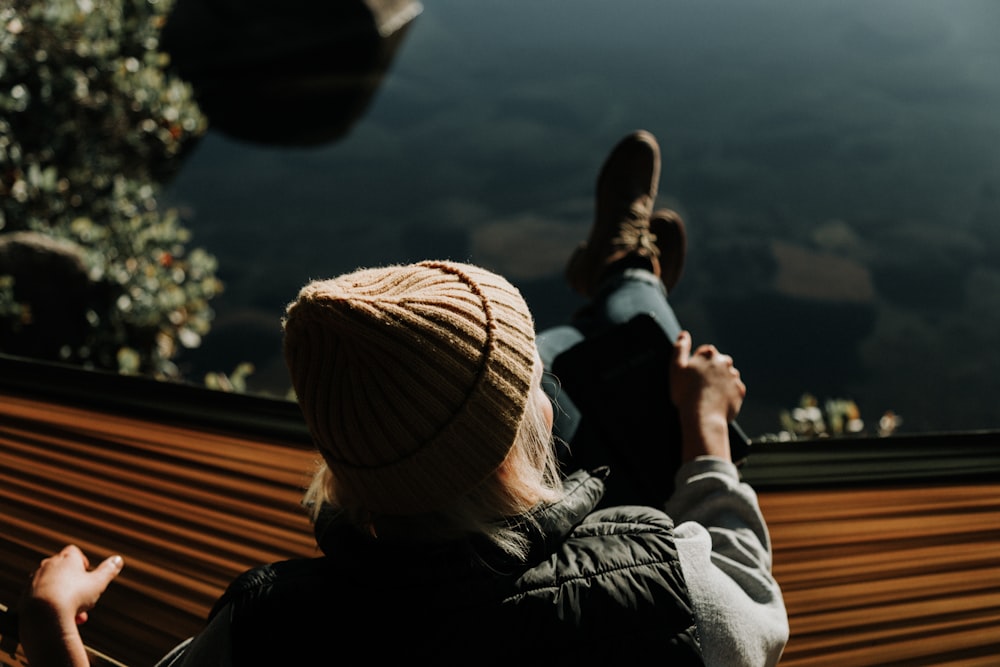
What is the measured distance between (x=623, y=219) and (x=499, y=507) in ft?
3.71

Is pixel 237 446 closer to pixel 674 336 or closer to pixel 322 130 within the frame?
pixel 674 336

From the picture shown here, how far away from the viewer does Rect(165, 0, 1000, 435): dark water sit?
2561mm

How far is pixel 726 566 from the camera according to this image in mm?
744

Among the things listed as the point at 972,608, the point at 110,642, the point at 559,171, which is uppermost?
the point at 110,642

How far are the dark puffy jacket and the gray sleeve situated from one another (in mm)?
28

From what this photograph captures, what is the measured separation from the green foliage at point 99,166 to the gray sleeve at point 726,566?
5.09 feet

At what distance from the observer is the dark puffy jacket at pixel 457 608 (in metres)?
0.61

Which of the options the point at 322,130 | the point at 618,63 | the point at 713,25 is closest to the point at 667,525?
the point at 322,130

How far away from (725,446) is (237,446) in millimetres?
767

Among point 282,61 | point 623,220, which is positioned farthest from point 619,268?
point 282,61

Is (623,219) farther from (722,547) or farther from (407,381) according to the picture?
(407,381)

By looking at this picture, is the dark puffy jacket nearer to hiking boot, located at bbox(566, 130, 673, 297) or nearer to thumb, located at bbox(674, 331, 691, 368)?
thumb, located at bbox(674, 331, 691, 368)

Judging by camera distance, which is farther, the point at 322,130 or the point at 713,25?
the point at 713,25

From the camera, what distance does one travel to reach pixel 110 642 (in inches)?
40.7
